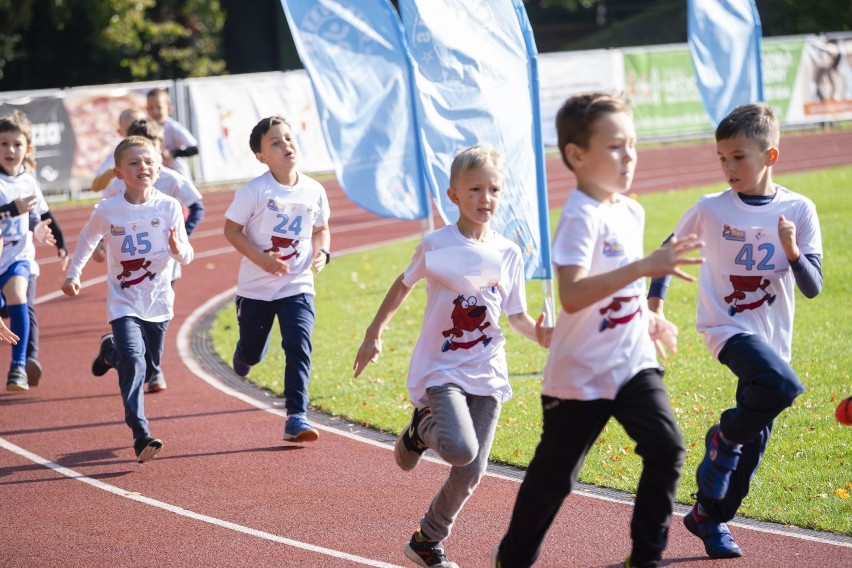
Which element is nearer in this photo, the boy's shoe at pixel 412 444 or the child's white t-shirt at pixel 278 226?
the boy's shoe at pixel 412 444

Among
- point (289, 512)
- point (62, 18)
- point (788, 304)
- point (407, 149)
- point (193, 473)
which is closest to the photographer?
point (788, 304)

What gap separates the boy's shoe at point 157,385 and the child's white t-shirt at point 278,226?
1.93 metres

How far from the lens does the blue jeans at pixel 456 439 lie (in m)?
4.93

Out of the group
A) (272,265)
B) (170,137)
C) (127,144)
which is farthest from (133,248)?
(170,137)

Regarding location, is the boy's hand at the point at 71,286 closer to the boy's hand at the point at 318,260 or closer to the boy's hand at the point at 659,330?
the boy's hand at the point at 318,260

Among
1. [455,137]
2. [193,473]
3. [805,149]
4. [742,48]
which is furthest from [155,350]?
[805,149]

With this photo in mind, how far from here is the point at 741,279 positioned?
525cm

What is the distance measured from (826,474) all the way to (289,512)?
9.56 ft

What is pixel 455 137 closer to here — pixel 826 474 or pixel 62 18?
pixel 826 474

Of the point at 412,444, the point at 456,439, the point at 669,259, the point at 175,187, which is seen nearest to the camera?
the point at 669,259

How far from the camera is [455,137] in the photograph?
8.80m

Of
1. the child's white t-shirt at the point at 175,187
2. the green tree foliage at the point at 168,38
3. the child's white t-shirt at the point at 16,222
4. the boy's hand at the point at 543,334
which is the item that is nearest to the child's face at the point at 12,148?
the child's white t-shirt at the point at 16,222

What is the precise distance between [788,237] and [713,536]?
1383 millimetres

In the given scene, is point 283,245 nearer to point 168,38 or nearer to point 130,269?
point 130,269
